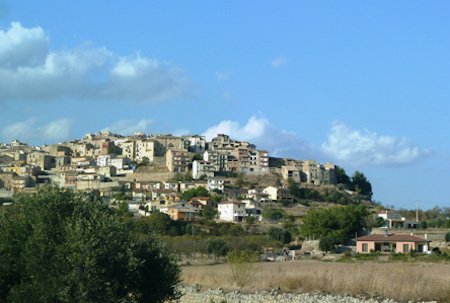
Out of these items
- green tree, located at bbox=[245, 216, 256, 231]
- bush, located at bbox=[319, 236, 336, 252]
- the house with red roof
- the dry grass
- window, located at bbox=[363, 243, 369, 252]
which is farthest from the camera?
green tree, located at bbox=[245, 216, 256, 231]

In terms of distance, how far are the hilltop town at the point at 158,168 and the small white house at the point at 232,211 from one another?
3.13m

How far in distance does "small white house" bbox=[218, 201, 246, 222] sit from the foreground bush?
69.0 meters

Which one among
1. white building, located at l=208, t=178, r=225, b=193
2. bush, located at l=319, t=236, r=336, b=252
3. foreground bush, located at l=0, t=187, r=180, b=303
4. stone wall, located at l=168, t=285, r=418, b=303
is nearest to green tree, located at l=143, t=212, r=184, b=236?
bush, located at l=319, t=236, r=336, b=252

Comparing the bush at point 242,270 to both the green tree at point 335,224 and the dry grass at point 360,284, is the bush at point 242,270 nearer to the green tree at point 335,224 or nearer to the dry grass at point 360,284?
the dry grass at point 360,284

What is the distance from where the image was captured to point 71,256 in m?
16.6

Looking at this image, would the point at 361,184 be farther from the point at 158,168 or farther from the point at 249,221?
the point at 249,221

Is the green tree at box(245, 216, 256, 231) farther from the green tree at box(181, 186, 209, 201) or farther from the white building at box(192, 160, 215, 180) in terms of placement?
the white building at box(192, 160, 215, 180)

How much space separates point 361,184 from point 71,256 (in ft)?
388

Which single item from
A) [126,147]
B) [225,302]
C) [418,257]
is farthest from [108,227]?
[126,147]

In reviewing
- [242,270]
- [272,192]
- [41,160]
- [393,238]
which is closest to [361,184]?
[272,192]

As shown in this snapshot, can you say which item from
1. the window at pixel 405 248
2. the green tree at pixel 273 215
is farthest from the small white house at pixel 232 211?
the window at pixel 405 248

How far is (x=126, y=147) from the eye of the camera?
143 meters

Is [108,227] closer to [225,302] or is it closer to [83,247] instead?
[83,247]

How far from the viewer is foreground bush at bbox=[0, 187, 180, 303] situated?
1669cm
